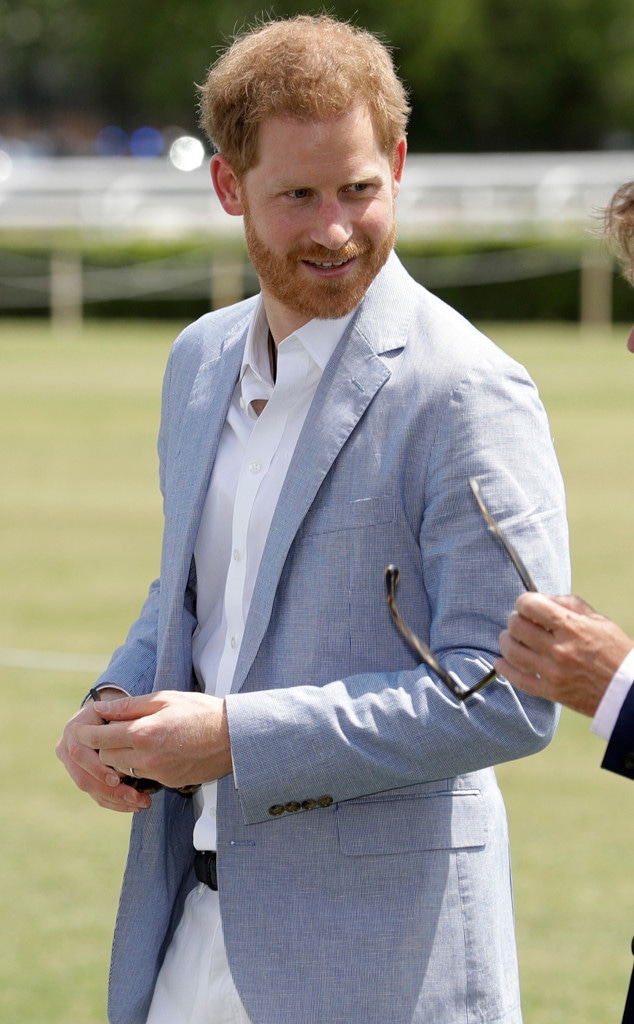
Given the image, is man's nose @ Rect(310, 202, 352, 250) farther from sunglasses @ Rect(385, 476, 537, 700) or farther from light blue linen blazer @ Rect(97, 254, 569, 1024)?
sunglasses @ Rect(385, 476, 537, 700)

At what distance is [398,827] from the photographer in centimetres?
262

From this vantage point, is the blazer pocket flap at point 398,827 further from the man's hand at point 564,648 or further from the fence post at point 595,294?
the fence post at point 595,294

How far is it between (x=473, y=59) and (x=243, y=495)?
186ft

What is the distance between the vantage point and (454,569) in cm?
249

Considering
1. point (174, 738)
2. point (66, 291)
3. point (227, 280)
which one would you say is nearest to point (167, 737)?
point (174, 738)

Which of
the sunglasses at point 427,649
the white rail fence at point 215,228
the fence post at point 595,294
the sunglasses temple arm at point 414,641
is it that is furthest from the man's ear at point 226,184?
the fence post at point 595,294

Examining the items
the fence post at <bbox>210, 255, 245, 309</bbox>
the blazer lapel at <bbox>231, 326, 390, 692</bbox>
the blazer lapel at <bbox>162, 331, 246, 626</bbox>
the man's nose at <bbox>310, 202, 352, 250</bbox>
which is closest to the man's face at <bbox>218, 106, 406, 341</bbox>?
the man's nose at <bbox>310, 202, 352, 250</bbox>

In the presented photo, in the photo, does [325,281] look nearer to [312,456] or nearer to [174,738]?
[312,456]

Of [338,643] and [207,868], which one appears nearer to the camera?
[338,643]

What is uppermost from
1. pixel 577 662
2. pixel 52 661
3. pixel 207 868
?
pixel 577 662

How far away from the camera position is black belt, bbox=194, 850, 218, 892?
276 centimetres

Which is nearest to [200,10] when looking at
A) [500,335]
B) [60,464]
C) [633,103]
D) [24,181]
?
[633,103]

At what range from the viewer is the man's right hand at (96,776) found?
8.84 feet

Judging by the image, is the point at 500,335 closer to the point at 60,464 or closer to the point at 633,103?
the point at 60,464
